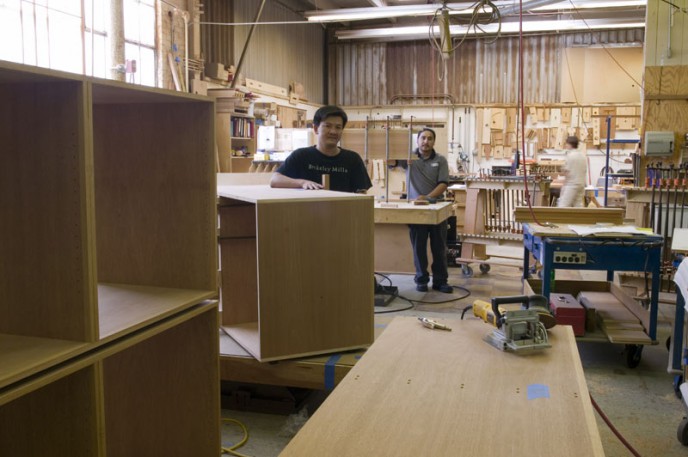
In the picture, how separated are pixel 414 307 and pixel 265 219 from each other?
2904 millimetres

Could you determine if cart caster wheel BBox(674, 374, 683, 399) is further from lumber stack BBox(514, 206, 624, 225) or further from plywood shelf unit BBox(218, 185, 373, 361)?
plywood shelf unit BBox(218, 185, 373, 361)

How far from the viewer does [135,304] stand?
6.50 feet

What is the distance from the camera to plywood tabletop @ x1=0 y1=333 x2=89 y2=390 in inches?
55.7

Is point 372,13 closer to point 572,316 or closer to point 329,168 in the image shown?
point 329,168

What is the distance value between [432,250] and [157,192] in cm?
413

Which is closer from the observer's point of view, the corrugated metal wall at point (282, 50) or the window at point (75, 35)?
the window at point (75, 35)

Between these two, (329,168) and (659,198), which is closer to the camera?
(329,168)

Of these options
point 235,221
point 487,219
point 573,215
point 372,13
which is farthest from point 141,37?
point 573,215

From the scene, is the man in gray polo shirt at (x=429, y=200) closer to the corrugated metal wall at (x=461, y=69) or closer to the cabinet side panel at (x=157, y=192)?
the cabinet side panel at (x=157, y=192)

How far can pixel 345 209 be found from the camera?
2.89 metres

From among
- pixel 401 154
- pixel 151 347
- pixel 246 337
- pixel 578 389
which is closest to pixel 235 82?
pixel 401 154

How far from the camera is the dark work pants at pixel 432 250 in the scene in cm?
589

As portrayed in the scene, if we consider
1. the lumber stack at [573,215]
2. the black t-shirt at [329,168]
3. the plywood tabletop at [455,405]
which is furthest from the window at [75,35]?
the plywood tabletop at [455,405]

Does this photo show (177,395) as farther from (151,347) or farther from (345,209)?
(345,209)
